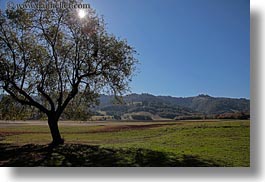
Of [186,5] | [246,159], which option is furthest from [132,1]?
[246,159]

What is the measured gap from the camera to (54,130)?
228 inches

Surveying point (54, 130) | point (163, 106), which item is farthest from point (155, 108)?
point (54, 130)

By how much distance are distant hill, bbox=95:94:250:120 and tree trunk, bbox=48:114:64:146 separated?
0.66 m

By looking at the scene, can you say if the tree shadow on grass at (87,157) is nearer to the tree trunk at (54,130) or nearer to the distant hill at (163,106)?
the tree trunk at (54,130)

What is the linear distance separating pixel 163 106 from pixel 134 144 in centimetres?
72

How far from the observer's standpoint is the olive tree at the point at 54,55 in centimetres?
579

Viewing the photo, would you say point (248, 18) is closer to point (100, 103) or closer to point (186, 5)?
point (186, 5)

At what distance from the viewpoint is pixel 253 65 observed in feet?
18.5

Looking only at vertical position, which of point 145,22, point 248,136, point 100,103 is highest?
point 145,22

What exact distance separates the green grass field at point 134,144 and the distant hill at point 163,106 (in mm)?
143

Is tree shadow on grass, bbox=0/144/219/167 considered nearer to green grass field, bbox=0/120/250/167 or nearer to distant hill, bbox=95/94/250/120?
green grass field, bbox=0/120/250/167

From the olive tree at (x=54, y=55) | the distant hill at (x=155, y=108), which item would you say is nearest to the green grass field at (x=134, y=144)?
the distant hill at (x=155, y=108)

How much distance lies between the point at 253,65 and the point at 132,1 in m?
2.03

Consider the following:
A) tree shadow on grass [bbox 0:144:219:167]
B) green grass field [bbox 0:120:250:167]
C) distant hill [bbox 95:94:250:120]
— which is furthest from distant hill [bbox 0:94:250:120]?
tree shadow on grass [bbox 0:144:219:167]
